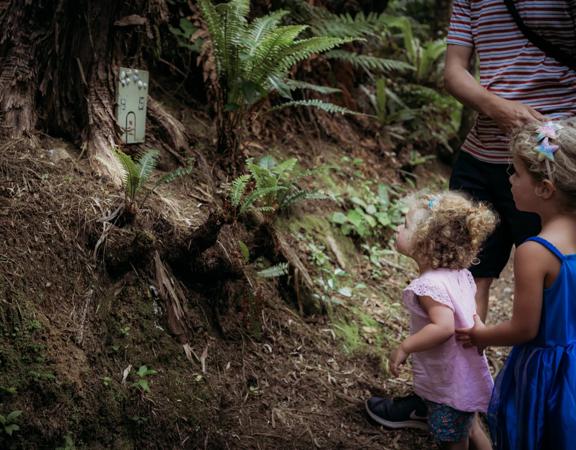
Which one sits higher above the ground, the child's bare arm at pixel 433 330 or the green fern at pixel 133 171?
the green fern at pixel 133 171

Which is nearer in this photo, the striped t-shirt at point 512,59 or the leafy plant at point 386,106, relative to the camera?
the striped t-shirt at point 512,59

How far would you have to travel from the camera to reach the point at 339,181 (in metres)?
5.02

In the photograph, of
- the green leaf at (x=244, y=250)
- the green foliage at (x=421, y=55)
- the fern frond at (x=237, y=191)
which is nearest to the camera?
the fern frond at (x=237, y=191)

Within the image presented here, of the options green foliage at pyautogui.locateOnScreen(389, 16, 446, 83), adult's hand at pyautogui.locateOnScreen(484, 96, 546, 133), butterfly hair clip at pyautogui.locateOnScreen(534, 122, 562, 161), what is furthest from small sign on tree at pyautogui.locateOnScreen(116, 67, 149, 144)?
green foliage at pyautogui.locateOnScreen(389, 16, 446, 83)

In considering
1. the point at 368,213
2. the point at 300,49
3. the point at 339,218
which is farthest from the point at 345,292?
the point at 300,49

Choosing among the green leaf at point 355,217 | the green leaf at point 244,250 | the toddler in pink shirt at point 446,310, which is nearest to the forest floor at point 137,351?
the green leaf at point 244,250

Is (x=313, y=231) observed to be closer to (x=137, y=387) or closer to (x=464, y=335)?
(x=464, y=335)

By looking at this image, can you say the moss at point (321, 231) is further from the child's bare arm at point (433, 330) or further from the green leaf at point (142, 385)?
the green leaf at point (142, 385)

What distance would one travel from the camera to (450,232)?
2.49m

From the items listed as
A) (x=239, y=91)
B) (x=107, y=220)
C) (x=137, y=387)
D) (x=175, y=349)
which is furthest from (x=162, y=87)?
(x=137, y=387)

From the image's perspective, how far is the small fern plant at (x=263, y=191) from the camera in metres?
2.86

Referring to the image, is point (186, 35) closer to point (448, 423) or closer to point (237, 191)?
point (237, 191)

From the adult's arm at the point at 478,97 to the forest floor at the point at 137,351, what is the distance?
1.49m

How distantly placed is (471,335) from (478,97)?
3.72 feet
